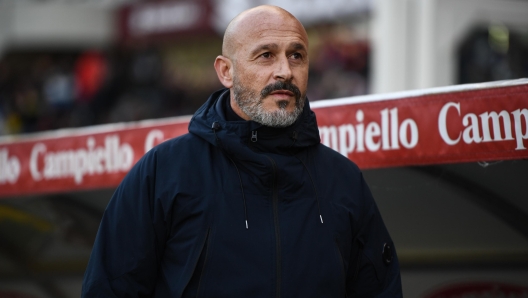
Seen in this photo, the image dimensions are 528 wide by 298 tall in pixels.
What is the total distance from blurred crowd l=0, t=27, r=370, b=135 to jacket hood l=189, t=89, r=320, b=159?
9.51 m

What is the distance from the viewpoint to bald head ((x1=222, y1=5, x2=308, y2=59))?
2.54m

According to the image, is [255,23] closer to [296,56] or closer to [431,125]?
[296,56]

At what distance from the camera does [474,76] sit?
31.6ft

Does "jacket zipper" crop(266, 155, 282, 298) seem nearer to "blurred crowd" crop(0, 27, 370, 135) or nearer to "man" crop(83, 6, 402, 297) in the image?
"man" crop(83, 6, 402, 297)

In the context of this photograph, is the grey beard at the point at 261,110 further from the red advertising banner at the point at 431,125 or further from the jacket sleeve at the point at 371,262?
the red advertising banner at the point at 431,125

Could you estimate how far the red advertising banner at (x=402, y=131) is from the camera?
2887 mm

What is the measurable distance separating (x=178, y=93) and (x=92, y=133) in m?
10.5

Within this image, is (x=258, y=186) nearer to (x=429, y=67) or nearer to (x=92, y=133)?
(x=92, y=133)

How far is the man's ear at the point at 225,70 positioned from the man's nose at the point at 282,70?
0.19m

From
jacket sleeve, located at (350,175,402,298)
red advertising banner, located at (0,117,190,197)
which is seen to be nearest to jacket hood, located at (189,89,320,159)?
jacket sleeve, located at (350,175,402,298)

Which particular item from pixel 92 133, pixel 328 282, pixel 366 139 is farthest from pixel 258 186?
pixel 92 133

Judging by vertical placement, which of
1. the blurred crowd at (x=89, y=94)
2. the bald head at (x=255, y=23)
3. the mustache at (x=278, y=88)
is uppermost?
the blurred crowd at (x=89, y=94)

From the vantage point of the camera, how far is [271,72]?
2510 mm

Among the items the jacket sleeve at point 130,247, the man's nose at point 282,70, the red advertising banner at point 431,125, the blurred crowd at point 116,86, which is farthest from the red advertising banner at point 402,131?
the blurred crowd at point 116,86
